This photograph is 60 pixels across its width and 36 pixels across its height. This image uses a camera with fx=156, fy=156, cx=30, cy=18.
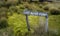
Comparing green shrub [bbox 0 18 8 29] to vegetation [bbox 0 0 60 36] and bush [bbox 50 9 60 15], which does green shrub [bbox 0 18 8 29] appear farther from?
bush [bbox 50 9 60 15]

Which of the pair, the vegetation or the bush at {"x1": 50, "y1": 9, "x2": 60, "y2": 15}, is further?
the bush at {"x1": 50, "y1": 9, "x2": 60, "y2": 15}

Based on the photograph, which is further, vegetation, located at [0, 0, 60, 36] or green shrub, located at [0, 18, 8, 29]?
green shrub, located at [0, 18, 8, 29]

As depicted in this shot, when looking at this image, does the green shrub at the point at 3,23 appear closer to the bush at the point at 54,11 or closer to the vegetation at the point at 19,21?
the vegetation at the point at 19,21

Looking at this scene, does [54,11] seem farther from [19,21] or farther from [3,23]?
[3,23]

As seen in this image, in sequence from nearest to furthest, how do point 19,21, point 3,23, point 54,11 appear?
1. point 3,23
2. point 19,21
3. point 54,11

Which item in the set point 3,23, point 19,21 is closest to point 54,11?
point 19,21

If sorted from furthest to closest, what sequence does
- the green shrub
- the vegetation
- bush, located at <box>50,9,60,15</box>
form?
bush, located at <box>50,9,60,15</box> < the green shrub < the vegetation

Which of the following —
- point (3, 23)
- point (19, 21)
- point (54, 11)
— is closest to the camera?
point (3, 23)

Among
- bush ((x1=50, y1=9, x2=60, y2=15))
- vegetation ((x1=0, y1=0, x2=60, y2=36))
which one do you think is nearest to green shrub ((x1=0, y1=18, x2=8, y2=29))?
vegetation ((x1=0, y1=0, x2=60, y2=36))

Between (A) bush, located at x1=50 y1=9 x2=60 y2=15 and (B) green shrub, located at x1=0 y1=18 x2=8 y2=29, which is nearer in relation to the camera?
(B) green shrub, located at x1=0 y1=18 x2=8 y2=29

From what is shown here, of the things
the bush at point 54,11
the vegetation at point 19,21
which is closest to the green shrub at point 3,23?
the vegetation at point 19,21

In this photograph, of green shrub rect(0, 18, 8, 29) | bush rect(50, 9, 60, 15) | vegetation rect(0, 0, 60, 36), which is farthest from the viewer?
bush rect(50, 9, 60, 15)

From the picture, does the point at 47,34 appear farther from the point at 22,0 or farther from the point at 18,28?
the point at 22,0

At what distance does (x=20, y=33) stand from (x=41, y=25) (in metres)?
1.01
